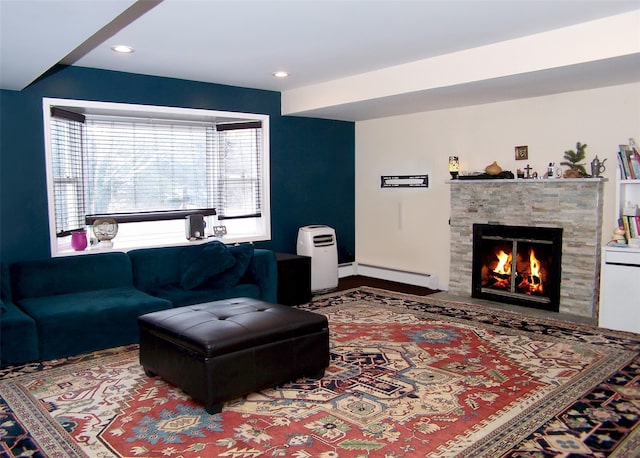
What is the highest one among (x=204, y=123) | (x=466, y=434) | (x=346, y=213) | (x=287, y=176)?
Answer: (x=204, y=123)

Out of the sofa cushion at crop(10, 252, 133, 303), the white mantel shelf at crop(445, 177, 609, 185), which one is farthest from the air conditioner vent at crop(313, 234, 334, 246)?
the sofa cushion at crop(10, 252, 133, 303)

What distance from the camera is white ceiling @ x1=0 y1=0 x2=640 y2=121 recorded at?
3.03 meters

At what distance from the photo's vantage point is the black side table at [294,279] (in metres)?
5.47

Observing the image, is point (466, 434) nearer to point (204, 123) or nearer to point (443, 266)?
point (443, 266)

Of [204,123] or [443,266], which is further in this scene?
[443,266]

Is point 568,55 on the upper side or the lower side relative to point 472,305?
upper

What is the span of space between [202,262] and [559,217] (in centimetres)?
347

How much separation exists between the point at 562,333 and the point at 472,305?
111cm

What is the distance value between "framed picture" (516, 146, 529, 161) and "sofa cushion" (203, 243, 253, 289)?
2941 millimetres

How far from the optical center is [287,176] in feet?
21.0

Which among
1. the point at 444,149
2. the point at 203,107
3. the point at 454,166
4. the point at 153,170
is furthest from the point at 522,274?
the point at 153,170

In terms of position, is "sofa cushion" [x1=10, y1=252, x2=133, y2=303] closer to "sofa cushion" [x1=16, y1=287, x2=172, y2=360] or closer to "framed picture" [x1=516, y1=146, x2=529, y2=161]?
"sofa cushion" [x1=16, y1=287, x2=172, y2=360]

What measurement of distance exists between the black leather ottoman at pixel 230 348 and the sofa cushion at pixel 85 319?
2.06 feet

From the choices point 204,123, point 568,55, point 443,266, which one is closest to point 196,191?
point 204,123
